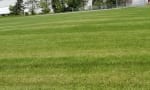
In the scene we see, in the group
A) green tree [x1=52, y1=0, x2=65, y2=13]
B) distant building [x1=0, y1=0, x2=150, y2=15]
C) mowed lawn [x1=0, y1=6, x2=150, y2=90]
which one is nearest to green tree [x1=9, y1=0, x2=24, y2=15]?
distant building [x1=0, y1=0, x2=150, y2=15]

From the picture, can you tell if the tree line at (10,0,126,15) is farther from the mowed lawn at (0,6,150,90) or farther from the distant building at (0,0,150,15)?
the mowed lawn at (0,6,150,90)

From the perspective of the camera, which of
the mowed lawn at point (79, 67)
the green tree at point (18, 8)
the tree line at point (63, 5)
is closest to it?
the mowed lawn at point (79, 67)

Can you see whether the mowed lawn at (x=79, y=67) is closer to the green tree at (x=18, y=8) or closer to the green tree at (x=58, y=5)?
the green tree at (x=58, y=5)

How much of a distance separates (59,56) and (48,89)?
4.59m

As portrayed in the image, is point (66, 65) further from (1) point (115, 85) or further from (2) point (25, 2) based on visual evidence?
(2) point (25, 2)

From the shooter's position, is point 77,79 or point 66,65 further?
point 66,65

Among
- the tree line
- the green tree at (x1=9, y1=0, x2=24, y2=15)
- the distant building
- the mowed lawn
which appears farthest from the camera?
the green tree at (x1=9, y1=0, x2=24, y2=15)

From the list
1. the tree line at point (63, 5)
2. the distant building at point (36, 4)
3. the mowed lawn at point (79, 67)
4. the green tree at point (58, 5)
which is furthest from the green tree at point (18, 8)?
the mowed lawn at point (79, 67)

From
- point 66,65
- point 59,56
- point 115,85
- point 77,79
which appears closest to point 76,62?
point 66,65

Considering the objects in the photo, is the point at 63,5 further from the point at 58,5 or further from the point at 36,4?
the point at 36,4

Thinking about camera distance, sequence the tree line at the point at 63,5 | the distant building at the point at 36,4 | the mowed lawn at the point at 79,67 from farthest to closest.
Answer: the distant building at the point at 36,4
the tree line at the point at 63,5
the mowed lawn at the point at 79,67

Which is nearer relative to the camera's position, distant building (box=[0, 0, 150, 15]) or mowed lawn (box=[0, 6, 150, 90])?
mowed lawn (box=[0, 6, 150, 90])

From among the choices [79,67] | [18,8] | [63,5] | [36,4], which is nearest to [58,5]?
[63,5]

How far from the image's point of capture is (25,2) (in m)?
118
